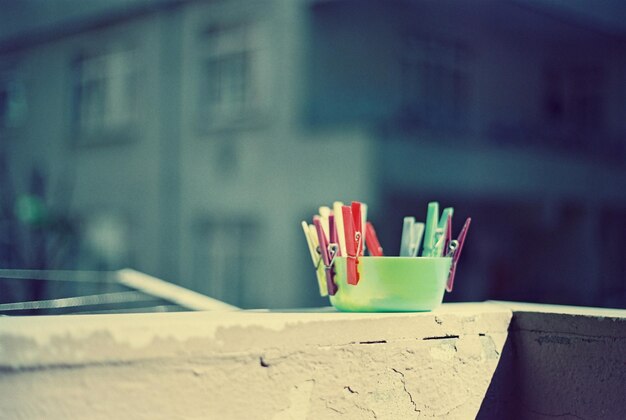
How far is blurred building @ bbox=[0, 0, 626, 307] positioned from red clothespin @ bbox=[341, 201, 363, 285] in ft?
20.2

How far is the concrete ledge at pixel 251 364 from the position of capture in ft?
3.66

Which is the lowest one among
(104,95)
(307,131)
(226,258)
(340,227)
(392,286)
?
(226,258)

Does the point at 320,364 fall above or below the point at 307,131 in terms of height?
below

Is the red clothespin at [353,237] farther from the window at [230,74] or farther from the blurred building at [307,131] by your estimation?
the window at [230,74]

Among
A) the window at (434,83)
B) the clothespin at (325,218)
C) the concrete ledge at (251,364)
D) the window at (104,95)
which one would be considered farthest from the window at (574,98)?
the concrete ledge at (251,364)

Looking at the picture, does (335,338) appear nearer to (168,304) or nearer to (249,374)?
(249,374)

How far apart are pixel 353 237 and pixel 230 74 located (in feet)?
24.7

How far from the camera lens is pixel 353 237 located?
1618 millimetres

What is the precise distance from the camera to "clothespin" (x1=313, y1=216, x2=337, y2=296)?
5.31 feet

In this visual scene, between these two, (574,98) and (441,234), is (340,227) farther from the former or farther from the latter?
(574,98)

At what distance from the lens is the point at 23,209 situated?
362 inches

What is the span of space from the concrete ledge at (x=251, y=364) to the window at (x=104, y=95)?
851cm

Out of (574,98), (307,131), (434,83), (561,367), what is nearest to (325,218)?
(561,367)

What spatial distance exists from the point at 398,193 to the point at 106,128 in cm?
376
